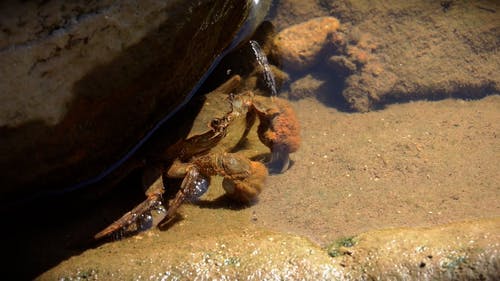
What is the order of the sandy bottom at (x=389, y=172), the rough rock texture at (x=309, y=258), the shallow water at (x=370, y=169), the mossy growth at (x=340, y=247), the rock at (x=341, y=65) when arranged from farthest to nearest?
the rock at (x=341, y=65) < the sandy bottom at (x=389, y=172) < the shallow water at (x=370, y=169) < the mossy growth at (x=340, y=247) < the rough rock texture at (x=309, y=258)

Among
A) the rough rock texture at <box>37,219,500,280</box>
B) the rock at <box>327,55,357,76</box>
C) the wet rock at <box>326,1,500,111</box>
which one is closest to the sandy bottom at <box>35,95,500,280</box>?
the rough rock texture at <box>37,219,500,280</box>

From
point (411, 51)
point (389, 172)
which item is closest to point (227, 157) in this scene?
point (389, 172)

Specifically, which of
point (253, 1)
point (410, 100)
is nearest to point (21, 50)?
point (253, 1)

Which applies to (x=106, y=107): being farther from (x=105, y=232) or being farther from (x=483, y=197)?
(x=483, y=197)

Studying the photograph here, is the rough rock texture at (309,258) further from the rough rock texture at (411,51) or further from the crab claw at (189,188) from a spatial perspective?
the rough rock texture at (411,51)

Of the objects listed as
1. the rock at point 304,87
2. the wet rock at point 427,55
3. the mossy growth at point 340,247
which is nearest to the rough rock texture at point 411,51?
the wet rock at point 427,55
